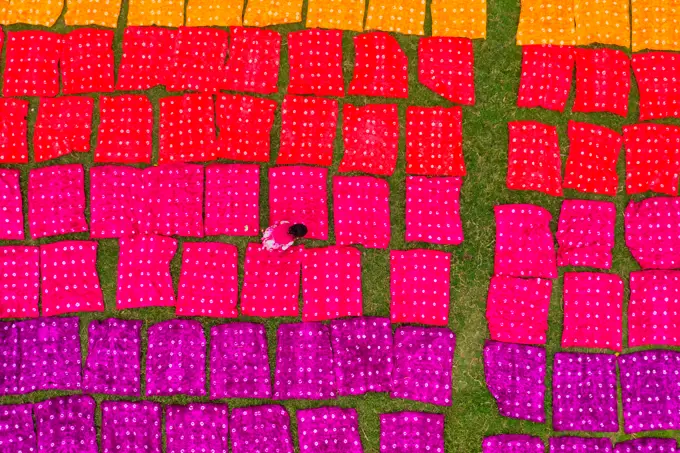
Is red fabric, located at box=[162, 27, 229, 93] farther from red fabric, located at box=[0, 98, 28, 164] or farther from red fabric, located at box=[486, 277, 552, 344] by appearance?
red fabric, located at box=[486, 277, 552, 344]

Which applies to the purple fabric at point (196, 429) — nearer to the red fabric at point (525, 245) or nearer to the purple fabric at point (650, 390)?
the red fabric at point (525, 245)

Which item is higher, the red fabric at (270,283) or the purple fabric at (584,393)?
the red fabric at (270,283)

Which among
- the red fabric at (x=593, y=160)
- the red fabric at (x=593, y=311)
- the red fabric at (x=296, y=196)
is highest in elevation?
the red fabric at (x=593, y=160)

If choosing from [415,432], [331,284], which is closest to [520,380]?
[415,432]

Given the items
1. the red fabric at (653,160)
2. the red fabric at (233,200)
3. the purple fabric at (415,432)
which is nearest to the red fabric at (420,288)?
the purple fabric at (415,432)

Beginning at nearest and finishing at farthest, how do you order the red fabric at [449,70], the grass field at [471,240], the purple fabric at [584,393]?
1. the purple fabric at [584,393]
2. the grass field at [471,240]
3. the red fabric at [449,70]

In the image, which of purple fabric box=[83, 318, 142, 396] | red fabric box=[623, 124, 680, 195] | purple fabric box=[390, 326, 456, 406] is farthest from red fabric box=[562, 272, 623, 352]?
purple fabric box=[83, 318, 142, 396]
